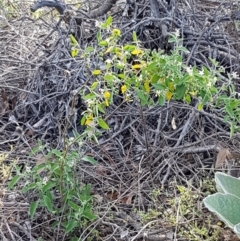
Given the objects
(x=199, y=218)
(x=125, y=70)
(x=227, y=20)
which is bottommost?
(x=199, y=218)

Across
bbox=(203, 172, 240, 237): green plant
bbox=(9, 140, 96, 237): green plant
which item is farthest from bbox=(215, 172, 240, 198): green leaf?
bbox=(9, 140, 96, 237): green plant

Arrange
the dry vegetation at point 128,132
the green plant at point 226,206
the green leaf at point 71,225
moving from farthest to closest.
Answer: the dry vegetation at point 128,132, the green leaf at point 71,225, the green plant at point 226,206

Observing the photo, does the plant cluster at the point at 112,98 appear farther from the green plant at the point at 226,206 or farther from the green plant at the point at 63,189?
the green plant at the point at 226,206

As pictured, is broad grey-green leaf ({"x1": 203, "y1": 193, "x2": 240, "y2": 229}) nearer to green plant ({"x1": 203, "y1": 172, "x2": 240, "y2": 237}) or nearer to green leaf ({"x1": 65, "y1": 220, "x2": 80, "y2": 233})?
green plant ({"x1": 203, "y1": 172, "x2": 240, "y2": 237})

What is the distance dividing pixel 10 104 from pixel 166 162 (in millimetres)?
1208

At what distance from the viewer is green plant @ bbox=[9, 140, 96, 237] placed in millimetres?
1962

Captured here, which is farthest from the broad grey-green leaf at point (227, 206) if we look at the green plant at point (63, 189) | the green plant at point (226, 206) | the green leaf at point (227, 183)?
the green plant at point (63, 189)

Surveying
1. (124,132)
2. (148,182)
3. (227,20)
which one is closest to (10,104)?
(124,132)

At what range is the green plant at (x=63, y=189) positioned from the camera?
1.96 metres

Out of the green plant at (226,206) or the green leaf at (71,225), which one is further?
the green leaf at (71,225)

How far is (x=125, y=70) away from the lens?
6.62ft

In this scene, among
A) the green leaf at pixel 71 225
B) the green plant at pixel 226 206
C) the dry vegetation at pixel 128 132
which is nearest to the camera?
the green plant at pixel 226 206

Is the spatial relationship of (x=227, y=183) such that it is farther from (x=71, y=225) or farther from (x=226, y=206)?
(x=71, y=225)

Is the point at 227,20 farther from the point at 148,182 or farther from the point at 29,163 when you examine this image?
the point at 29,163
